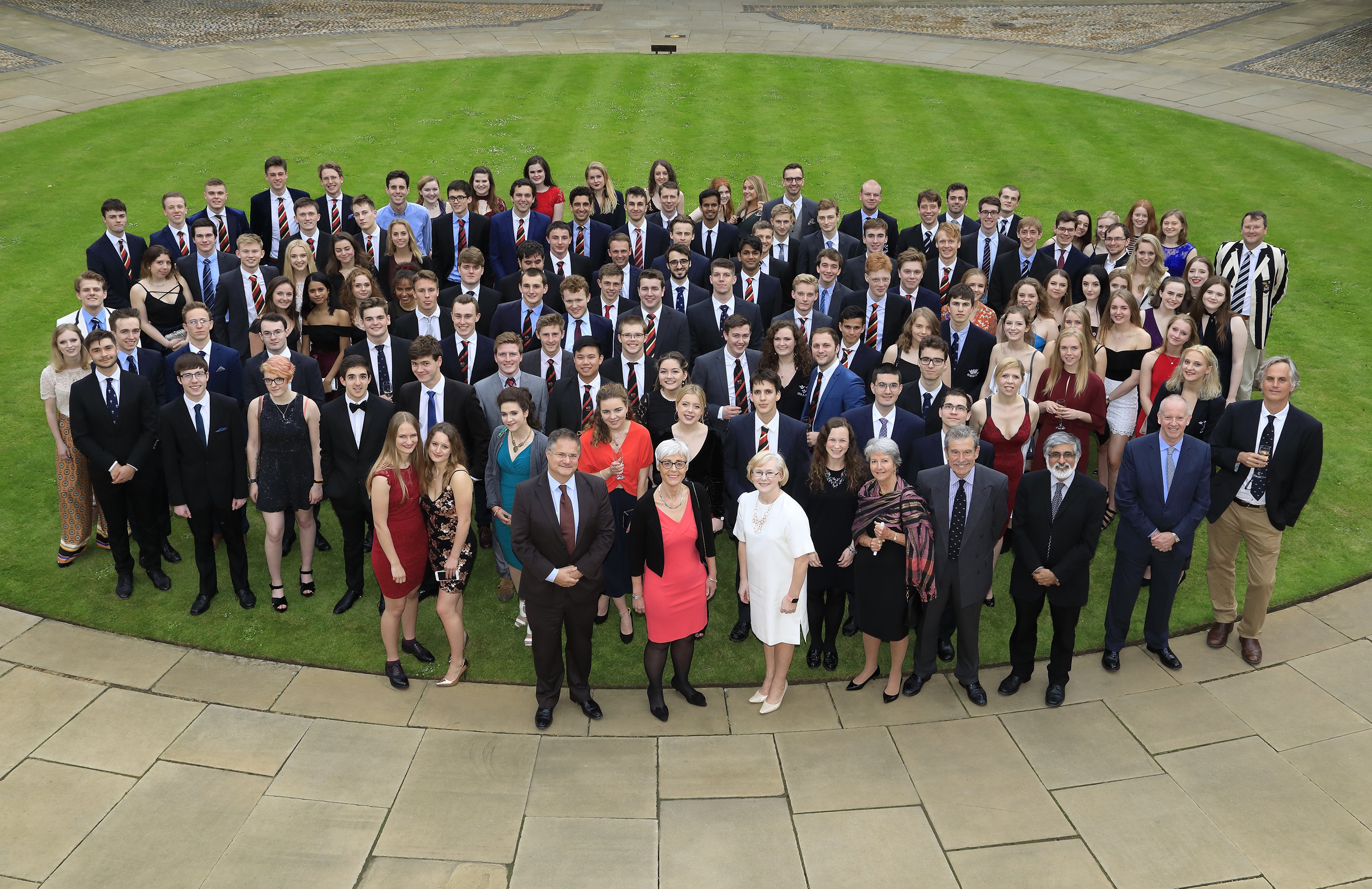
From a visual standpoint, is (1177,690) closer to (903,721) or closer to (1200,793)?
(1200,793)

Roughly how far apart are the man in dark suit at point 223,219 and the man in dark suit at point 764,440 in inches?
281

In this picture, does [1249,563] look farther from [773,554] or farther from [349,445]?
[349,445]

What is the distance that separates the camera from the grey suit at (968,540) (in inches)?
289

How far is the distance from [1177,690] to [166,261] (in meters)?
10.4

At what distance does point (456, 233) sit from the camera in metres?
12.1

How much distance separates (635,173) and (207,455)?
1255 cm

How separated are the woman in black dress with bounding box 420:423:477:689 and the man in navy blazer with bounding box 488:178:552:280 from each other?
4931 millimetres

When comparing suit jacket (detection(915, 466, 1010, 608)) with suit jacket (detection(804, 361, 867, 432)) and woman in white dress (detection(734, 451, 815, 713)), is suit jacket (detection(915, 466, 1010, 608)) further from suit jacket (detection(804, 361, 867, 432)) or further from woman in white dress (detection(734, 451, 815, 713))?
suit jacket (detection(804, 361, 867, 432))

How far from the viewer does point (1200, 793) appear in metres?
6.80

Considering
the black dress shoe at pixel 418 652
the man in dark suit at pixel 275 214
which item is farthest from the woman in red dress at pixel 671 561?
the man in dark suit at pixel 275 214

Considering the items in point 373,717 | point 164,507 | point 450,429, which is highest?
point 450,429

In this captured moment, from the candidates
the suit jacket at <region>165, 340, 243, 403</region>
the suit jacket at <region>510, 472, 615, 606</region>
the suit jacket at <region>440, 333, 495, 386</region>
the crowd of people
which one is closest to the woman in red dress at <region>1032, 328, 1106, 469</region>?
A: the crowd of people

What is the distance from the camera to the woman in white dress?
23.2 feet

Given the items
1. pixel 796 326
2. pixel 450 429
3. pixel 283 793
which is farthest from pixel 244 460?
pixel 796 326
